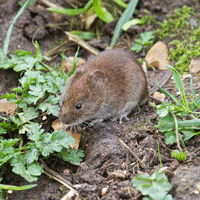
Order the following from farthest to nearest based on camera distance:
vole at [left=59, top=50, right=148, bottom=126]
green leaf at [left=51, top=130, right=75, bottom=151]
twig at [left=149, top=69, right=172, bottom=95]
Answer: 1. twig at [left=149, top=69, right=172, bottom=95]
2. vole at [left=59, top=50, right=148, bottom=126]
3. green leaf at [left=51, top=130, right=75, bottom=151]

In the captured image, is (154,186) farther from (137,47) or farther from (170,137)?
(137,47)

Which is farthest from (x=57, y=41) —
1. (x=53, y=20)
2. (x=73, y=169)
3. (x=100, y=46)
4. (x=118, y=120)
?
(x=73, y=169)

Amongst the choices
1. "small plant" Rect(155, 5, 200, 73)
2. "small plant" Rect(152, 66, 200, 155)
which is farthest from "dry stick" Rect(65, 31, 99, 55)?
"small plant" Rect(152, 66, 200, 155)

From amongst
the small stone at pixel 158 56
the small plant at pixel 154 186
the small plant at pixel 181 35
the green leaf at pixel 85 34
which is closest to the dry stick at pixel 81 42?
the green leaf at pixel 85 34

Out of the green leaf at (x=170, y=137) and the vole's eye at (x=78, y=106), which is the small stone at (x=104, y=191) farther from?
the vole's eye at (x=78, y=106)

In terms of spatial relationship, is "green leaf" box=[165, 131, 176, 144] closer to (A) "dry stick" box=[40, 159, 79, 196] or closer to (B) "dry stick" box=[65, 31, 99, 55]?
(A) "dry stick" box=[40, 159, 79, 196]

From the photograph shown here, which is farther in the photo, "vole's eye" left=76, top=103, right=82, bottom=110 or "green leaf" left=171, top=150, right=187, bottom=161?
"vole's eye" left=76, top=103, right=82, bottom=110
